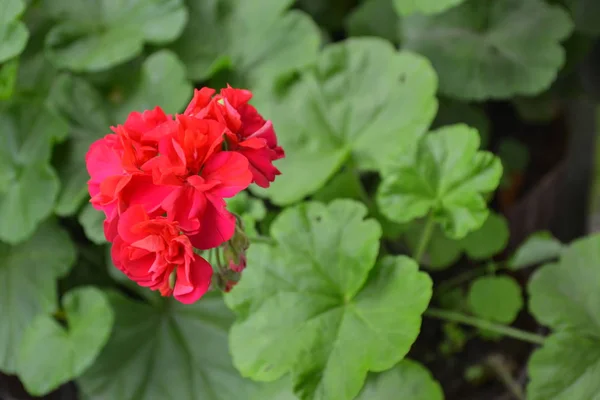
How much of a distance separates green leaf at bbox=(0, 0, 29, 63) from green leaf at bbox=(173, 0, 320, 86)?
35 centimetres

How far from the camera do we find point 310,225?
2.78ft

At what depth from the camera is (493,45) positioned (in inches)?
46.4

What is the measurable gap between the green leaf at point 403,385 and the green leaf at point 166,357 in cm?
31

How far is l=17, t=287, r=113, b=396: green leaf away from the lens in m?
0.96

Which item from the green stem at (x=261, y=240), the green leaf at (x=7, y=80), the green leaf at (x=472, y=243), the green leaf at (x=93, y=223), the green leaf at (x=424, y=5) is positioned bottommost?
the green leaf at (x=472, y=243)

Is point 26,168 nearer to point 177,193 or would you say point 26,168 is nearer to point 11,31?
point 11,31

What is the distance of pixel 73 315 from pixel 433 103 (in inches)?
29.8

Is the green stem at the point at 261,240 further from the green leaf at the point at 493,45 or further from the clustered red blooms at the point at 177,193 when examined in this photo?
the green leaf at the point at 493,45

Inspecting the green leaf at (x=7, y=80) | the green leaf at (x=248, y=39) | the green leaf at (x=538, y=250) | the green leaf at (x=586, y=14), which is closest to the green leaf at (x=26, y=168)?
the green leaf at (x=7, y=80)

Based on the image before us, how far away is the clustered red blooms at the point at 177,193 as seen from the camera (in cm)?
52

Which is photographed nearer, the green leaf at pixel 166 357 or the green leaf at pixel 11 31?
the green leaf at pixel 11 31

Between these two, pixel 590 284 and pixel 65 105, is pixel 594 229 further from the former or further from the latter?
pixel 65 105

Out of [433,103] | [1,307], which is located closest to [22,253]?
[1,307]

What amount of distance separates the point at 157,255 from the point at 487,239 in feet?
2.54
